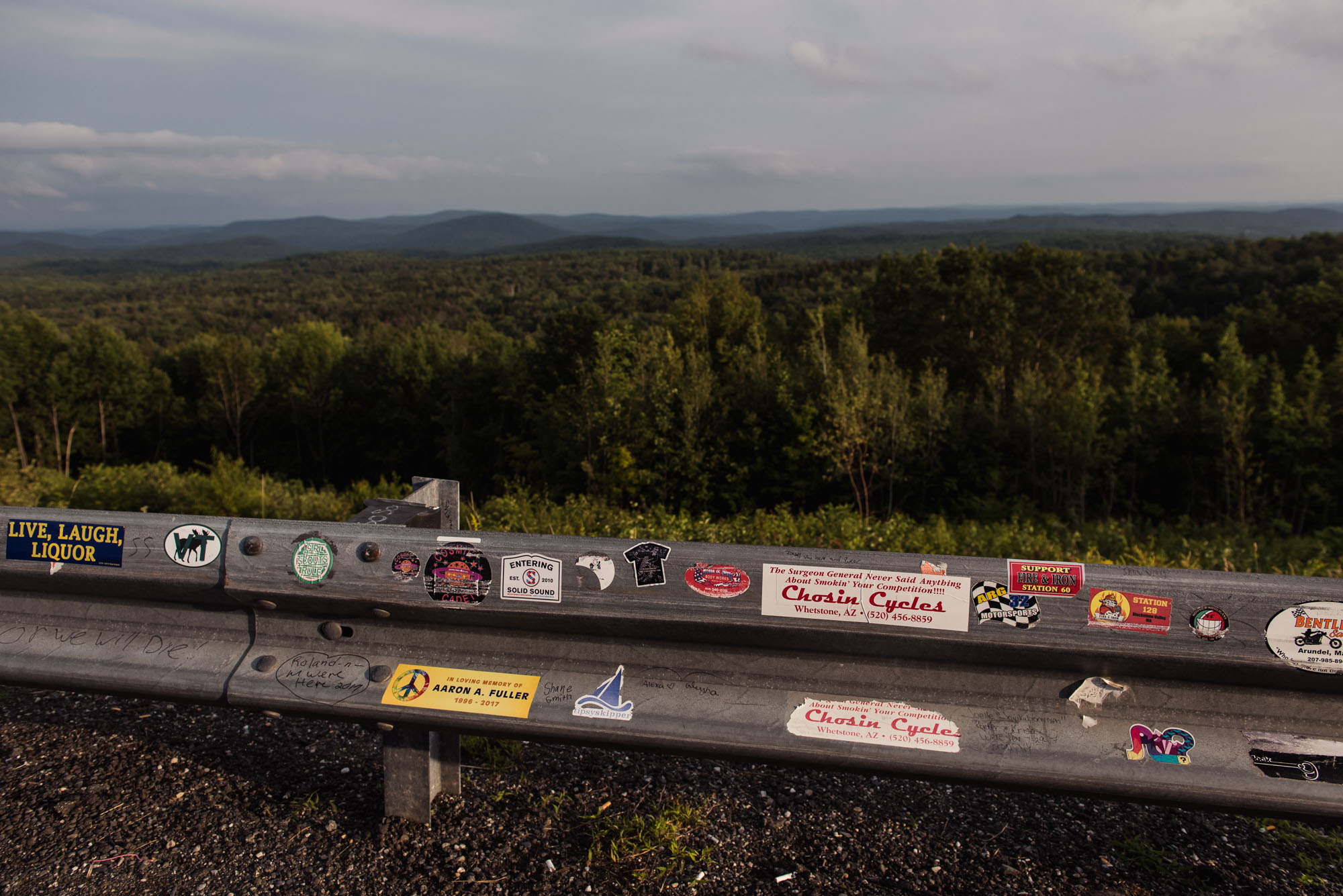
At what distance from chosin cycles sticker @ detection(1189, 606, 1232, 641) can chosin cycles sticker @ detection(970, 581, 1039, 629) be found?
0.33 meters

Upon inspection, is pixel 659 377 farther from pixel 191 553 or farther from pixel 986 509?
pixel 191 553

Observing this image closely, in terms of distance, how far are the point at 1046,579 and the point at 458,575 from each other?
1421 mm

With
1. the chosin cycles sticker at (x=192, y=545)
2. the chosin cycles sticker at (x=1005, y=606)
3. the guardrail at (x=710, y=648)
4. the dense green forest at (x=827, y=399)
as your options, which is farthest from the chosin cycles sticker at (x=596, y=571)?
the dense green forest at (x=827, y=399)

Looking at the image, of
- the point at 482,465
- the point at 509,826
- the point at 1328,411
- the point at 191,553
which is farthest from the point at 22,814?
the point at 482,465

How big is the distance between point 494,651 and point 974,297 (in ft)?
127

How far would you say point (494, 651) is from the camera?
2078 mm

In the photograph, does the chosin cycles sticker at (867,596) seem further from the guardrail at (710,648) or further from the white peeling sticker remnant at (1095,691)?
the white peeling sticker remnant at (1095,691)

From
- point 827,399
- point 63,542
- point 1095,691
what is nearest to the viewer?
point 1095,691

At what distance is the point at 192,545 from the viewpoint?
2158 mm

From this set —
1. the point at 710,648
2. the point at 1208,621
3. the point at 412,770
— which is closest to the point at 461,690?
the point at 412,770

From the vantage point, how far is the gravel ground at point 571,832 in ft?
6.13

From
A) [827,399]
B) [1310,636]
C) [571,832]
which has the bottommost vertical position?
[827,399]

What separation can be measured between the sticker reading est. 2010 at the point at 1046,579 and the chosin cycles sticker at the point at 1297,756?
1.60ft

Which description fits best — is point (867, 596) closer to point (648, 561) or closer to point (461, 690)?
point (648, 561)
